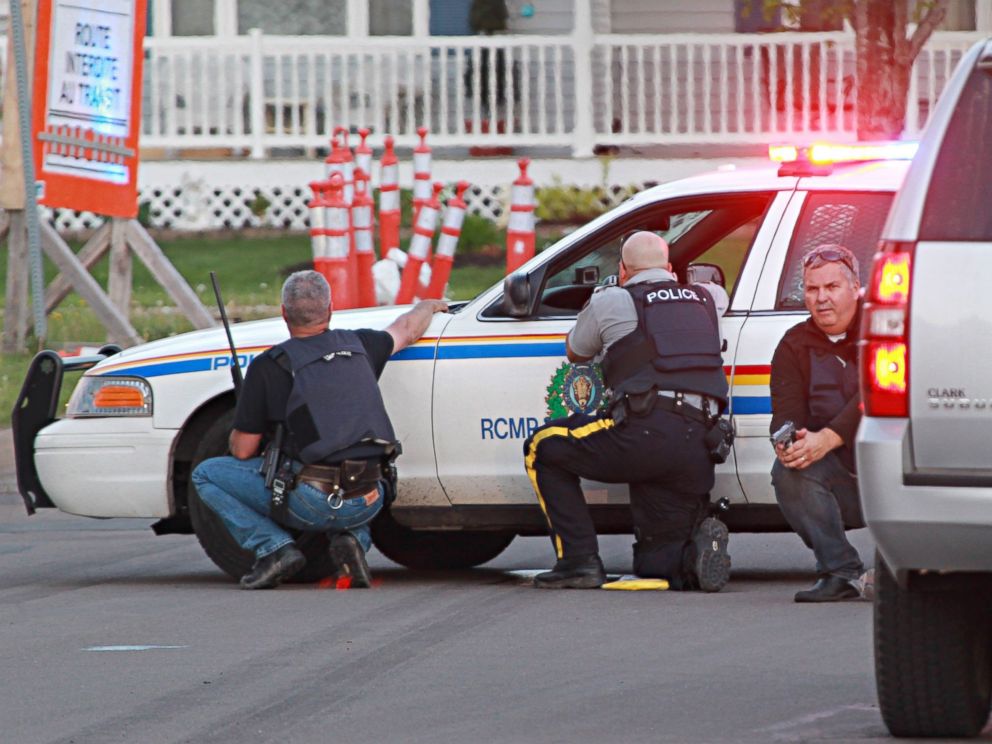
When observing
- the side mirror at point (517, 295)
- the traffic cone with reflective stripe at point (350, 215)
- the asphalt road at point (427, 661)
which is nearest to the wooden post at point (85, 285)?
the traffic cone with reflective stripe at point (350, 215)

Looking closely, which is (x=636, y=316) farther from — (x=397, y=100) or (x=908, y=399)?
(x=397, y=100)

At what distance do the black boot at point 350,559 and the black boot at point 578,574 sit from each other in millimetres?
767

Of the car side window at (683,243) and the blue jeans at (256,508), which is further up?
the car side window at (683,243)

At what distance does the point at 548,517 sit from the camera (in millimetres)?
8492

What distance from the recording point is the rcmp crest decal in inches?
337

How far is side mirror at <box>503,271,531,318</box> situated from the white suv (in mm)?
3347

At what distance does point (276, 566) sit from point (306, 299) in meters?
1.10

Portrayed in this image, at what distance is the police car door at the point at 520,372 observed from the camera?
8.57 meters

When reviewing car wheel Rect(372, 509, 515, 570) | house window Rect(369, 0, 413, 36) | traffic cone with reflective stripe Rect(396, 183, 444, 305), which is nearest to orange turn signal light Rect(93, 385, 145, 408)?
car wheel Rect(372, 509, 515, 570)

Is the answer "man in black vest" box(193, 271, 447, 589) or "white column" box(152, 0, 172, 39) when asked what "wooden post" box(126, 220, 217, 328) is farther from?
"white column" box(152, 0, 172, 39)

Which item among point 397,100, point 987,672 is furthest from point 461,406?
point 397,100

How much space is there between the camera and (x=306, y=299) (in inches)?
337

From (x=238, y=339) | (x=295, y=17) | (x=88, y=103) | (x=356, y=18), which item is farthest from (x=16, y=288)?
(x=295, y=17)

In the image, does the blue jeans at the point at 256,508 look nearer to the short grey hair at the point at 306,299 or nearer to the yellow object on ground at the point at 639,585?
the short grey hair at the point at 306,299
